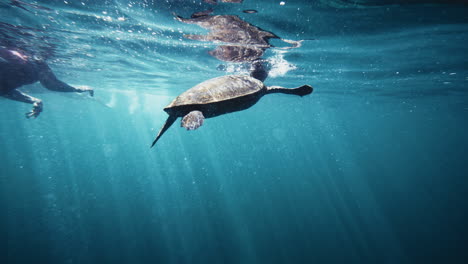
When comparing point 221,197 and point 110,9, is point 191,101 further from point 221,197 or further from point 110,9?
point 221,197

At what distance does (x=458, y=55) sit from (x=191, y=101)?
48.8ft

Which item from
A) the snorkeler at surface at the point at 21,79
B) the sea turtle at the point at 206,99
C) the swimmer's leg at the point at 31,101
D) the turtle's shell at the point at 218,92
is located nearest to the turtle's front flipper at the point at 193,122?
the sea turtle at the point at 206,99

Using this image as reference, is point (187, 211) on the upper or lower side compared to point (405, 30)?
lower

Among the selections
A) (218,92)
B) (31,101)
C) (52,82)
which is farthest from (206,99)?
(52,82)

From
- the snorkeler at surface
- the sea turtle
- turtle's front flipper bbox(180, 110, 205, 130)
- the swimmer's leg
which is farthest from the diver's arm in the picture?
turtle's front flipper bbox(180, 110, 205, 130)

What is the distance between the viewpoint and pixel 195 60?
45.3 ft

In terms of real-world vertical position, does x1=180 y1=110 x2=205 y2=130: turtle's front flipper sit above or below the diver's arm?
above

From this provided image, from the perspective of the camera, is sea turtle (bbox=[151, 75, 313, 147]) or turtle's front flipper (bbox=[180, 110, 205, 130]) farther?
sea turtle (bbox=[151, 75, 313, 147])

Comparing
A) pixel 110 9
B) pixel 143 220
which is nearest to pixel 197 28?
pixel 110 9

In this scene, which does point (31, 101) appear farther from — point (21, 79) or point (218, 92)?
point (218, 92)

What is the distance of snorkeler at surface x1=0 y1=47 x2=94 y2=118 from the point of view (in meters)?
7.79

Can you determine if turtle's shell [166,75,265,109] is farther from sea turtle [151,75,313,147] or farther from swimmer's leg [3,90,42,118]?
swimmer's leg [3,90,42,118]

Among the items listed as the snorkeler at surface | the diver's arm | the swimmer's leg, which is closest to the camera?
the snorkeler at surface

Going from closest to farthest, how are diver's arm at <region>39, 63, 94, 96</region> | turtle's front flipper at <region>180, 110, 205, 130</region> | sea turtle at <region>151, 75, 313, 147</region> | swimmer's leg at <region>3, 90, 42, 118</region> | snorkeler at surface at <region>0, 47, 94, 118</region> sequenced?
turtle's front flipper at <region>180, 110, 205, 130</region> → sea turtle at <region>151, 75, 313, 147</region> → snorkeler at surface at <region>0, 47, 94, 118</region> → swimmer's leg at <region>3, 90, 42, 118</region> → diver's arm at <region>39, 63, 94, 96</region>
